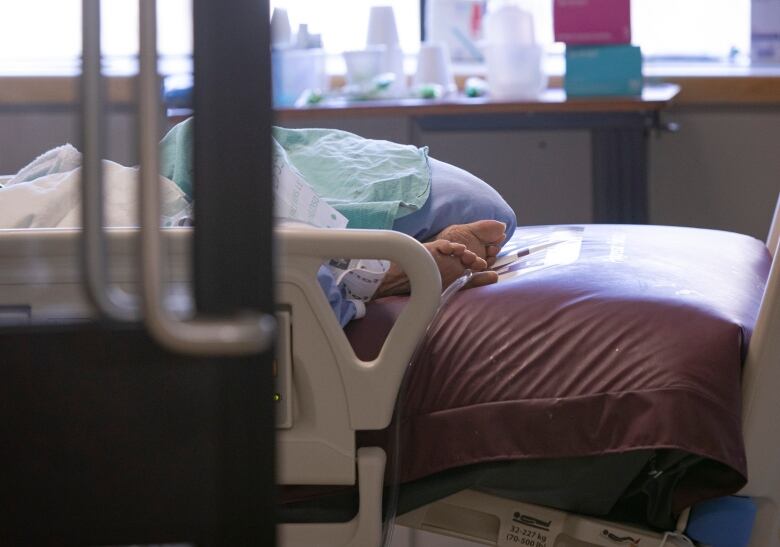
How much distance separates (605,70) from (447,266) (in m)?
1.94

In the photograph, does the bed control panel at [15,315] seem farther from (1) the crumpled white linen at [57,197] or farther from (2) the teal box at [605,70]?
(2) the teal box at [605,70]

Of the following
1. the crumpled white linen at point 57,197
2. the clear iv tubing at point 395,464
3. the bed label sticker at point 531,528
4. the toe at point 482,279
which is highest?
the crumpled white linen at point 57,197

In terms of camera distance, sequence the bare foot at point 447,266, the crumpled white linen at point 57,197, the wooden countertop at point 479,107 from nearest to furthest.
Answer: the crumpled white linen at point 57,197
the bare foot at point 447,266
the wooden countertop at point 479,107

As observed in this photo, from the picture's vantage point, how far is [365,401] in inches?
54.7

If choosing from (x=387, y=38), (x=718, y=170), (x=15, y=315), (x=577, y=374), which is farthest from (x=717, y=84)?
(x=15, y=315)

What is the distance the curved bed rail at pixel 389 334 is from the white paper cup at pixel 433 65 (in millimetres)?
2373

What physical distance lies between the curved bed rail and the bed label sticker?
238 mm

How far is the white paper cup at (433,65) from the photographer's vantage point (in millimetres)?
3691

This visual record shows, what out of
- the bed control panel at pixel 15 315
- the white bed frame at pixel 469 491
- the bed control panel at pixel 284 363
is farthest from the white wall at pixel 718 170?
the bed control panel at pixel 15 315

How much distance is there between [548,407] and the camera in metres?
1.42

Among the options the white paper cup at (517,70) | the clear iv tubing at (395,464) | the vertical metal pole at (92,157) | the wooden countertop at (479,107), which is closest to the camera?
the vertical metal pole at (92,157)

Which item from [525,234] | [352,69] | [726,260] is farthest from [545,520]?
[352,69]

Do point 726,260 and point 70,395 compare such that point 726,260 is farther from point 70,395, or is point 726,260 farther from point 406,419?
point 70,395

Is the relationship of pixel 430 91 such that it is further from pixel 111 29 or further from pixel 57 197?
pixel 111 29
